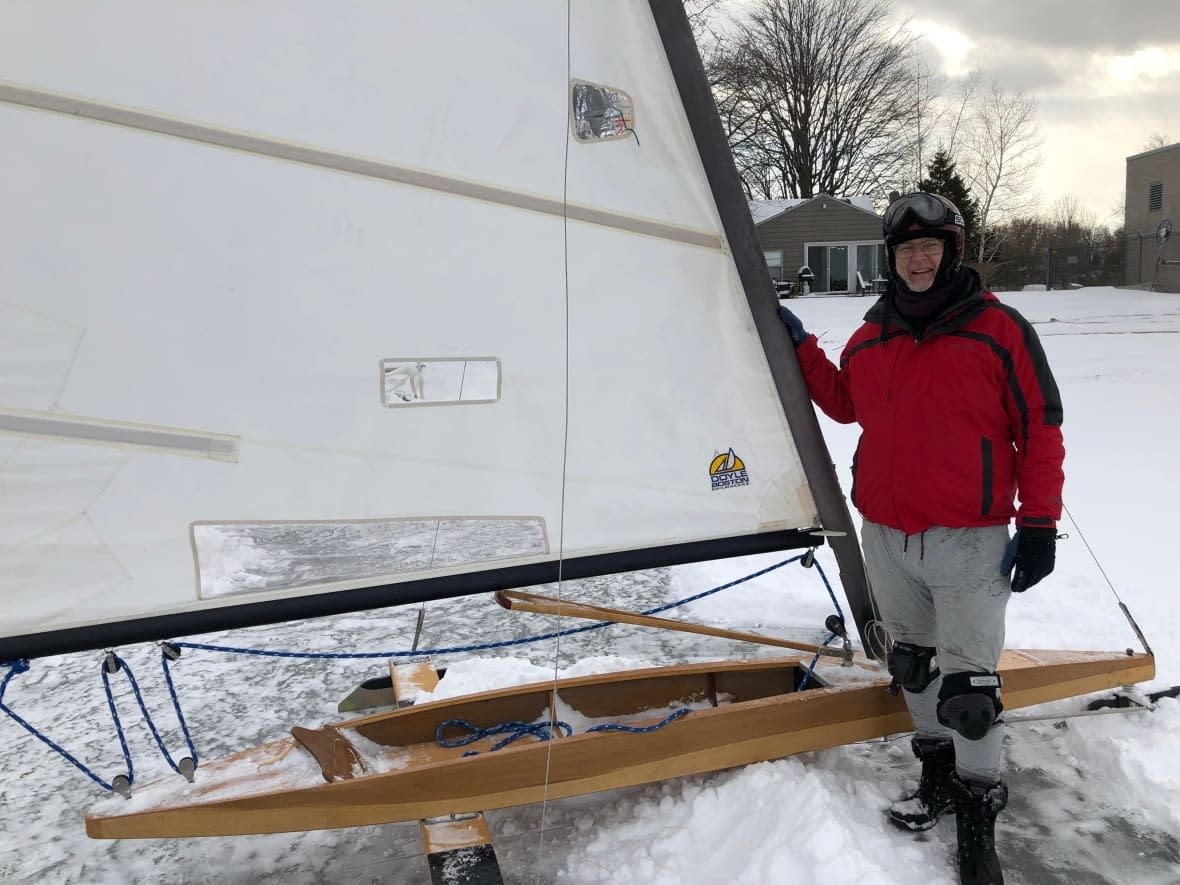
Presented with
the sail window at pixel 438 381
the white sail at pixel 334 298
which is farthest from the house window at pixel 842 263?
the sail window at pixel 438 381

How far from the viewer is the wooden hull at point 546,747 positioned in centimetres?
214

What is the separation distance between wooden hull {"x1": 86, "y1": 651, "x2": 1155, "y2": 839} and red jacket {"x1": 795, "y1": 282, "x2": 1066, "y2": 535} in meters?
0.68

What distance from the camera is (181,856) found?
2363 mm

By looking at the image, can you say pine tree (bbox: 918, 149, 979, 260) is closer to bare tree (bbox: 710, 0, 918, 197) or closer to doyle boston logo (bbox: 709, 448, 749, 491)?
bare tree (bbox: 710, 0, 918, 197)

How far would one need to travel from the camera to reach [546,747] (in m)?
2.26

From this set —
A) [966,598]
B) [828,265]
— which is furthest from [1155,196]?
[966,598]

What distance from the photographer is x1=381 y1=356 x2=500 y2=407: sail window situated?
199 cm

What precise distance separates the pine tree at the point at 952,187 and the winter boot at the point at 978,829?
72.3ft

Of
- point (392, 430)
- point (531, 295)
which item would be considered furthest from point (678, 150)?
point (392, 430)

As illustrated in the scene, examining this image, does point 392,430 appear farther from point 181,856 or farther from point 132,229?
point 181,856

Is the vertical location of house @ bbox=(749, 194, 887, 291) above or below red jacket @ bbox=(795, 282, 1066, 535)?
above

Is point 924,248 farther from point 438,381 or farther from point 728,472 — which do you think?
point 438,381

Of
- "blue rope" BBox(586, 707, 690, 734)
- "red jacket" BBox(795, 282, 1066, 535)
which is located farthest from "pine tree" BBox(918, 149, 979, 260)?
"blue rope" BBox(586, 707, 690, 734)

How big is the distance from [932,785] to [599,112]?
6.50 feet
